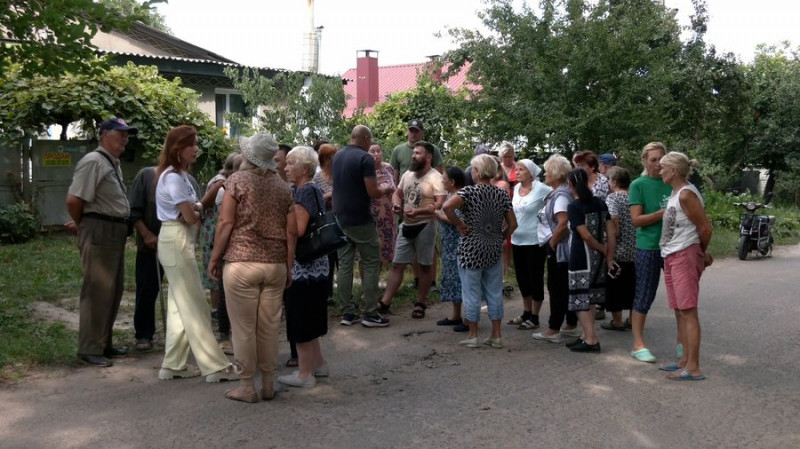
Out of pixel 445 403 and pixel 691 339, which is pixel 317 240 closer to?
pixel 445 403

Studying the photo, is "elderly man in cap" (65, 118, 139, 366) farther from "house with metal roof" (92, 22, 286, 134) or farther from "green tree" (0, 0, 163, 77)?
"house with metal roof" (92, 22, 286, 134)

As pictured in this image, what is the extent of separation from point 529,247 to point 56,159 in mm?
8734

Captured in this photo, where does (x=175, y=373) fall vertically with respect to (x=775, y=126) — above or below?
below

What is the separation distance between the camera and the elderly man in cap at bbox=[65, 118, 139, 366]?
22.3ft

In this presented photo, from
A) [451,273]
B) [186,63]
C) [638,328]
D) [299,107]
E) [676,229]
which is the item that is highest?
[186,63]

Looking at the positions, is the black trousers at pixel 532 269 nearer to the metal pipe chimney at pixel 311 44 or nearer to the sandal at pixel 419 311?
the sandal at pixel 419 311

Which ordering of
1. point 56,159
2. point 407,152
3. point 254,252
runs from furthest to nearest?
point 56,159 < point 407,152 < point 254,252

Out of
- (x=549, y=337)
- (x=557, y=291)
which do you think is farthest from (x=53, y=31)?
(x=549, y=337)

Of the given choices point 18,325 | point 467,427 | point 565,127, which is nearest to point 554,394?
point 467,427

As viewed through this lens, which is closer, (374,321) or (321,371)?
(321,371)

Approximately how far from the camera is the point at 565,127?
1478cm

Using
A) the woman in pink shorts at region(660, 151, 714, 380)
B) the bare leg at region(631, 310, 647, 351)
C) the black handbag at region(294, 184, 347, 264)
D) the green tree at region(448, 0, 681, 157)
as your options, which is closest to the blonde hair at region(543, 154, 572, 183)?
the woman in pink shorts at region(660, 151, 714, 380)

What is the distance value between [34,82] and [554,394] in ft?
34.6

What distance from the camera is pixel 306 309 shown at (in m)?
6.38
